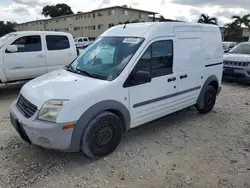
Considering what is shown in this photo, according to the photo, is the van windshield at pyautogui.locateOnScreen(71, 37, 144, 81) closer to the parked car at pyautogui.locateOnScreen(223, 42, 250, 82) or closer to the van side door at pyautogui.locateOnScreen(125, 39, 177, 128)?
the van side door at pyautogui.locateOnScreen(125, 39, 177, 128)

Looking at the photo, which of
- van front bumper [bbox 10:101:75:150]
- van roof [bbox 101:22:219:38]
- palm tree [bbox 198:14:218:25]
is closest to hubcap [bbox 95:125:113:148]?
van front bumper [bbox 10:101:75:150]

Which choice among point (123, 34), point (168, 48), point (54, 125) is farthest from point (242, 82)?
point (54, 125)

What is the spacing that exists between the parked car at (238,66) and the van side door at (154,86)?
5.40 metres

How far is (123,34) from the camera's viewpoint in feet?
13.1

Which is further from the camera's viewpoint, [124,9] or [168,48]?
[124,9]

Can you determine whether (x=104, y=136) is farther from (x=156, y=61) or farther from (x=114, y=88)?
(x=156, y=61)

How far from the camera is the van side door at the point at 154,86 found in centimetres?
358

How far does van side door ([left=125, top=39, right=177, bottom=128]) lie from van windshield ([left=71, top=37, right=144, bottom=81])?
0.21m

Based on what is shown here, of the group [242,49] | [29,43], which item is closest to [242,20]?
[242,49]

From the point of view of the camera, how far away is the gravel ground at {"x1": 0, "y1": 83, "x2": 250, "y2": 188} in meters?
2.91

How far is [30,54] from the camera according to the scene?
6.90 m

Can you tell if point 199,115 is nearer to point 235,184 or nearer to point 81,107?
point 235,184

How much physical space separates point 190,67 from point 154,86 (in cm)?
113

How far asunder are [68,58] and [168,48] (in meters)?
4.56
